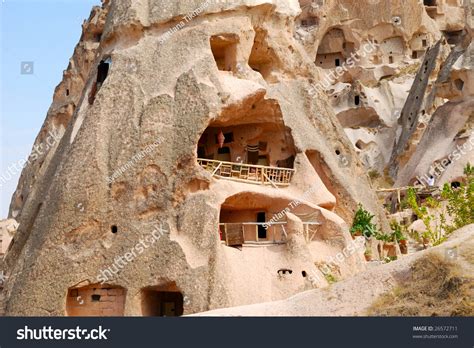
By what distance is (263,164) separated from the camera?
83.4 ft

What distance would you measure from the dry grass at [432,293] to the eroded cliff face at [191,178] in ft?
21.0

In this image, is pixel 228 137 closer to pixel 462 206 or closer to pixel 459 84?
pixel 462 206

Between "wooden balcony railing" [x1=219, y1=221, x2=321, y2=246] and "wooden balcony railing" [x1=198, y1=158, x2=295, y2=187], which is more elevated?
"wooden balcony railing" [x1=198, y1=158, x2=295, y2=187]

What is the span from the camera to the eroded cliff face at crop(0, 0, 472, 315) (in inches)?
810

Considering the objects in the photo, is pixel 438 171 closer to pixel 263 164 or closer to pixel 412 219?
pixel 412 219
